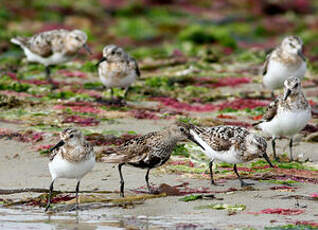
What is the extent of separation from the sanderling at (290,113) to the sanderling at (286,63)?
3395mm

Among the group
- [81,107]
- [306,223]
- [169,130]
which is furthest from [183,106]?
[306,223]

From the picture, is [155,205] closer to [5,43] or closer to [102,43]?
[5,43]

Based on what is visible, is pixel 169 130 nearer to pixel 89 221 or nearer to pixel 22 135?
pixel 89 221

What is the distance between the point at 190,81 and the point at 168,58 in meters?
3.12

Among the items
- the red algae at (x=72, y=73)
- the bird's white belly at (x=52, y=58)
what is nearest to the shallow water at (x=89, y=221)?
the bird's white belly at (x=52, y=58)

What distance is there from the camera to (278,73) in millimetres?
14836

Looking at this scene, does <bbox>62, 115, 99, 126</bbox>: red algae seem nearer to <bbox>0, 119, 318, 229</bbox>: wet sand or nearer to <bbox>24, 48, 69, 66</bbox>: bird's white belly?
<bbox>0, 119, 318, 229</bbox>: wet sand

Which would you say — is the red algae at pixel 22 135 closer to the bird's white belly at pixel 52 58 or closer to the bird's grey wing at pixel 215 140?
the bird's grey wing at pixel 215 140

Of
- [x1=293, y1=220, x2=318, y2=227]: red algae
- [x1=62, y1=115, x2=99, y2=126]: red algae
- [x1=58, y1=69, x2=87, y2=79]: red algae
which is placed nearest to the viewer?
[x1=293, y1=220, x2=318, y2=227]: red algae

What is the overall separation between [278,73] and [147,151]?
6.15 m

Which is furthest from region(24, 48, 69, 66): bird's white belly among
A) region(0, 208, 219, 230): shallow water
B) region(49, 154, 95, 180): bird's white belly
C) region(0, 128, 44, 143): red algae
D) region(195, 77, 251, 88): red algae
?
region(0, 208, 219, 230): shallow water

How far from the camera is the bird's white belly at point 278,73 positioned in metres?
14.8

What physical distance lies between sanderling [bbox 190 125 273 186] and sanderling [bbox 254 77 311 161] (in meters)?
1.51

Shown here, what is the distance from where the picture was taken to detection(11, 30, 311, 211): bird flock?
9.11m
